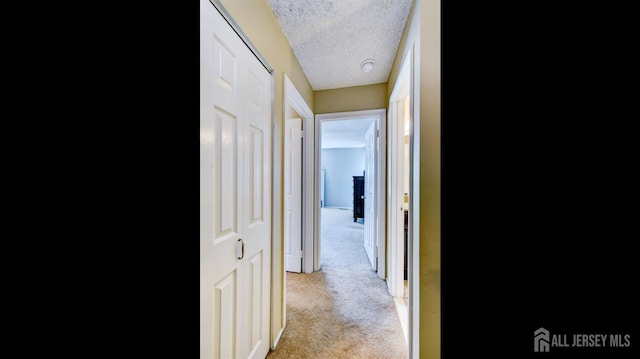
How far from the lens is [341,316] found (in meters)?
1.88

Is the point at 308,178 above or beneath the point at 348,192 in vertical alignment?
above

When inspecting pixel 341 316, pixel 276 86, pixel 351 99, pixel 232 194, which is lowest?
pixel 341 316

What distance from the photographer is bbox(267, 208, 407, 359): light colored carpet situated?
59.5 inches

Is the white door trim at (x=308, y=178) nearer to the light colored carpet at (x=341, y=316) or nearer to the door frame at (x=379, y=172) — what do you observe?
the door frame at (x=379, y=172)

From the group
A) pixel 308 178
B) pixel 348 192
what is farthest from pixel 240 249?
pixel 348 192

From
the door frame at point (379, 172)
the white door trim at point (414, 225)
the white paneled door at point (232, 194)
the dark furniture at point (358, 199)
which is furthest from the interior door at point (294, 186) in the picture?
the dark furniture at point (358, 199)

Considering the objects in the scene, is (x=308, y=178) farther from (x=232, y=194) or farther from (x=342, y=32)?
(x=232, y=194)

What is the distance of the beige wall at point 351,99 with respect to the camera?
8.31ft

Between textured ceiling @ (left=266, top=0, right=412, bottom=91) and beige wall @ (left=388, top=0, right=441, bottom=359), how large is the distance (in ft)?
1.30

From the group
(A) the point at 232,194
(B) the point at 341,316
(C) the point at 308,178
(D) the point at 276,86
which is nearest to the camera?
(A) the point at 232,194

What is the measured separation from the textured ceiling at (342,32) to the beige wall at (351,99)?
22 centimetres

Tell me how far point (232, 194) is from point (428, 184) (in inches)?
37.9
